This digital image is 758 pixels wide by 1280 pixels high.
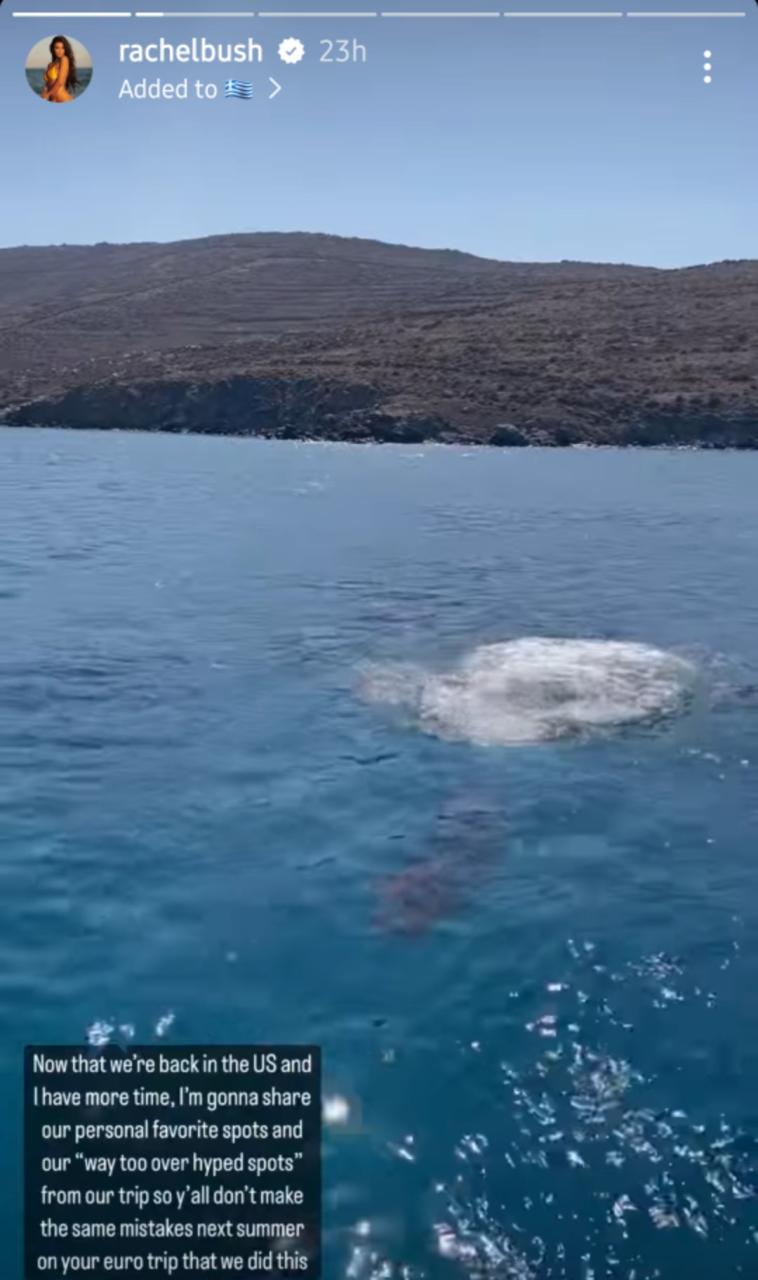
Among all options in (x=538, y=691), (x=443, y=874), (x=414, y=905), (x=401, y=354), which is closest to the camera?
(x=414, y=905)

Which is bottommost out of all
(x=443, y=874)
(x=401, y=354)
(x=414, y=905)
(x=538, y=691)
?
(x=414, y=905)

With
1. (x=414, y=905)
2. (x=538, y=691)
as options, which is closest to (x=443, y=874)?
(x=414, y=905)

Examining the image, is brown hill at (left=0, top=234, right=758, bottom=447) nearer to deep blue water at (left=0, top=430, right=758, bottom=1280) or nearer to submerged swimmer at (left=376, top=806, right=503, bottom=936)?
deep blue water at (left=0, top=430, right=758, bottom=1280)

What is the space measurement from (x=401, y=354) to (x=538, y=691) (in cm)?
7384

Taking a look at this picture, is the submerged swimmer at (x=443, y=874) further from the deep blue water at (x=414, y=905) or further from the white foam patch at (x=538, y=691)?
the white foam patch at (x=538, y=691)

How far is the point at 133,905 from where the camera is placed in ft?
48.5

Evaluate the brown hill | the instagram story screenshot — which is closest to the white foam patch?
the instagram story screenshot

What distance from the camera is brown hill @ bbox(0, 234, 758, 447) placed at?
264ft

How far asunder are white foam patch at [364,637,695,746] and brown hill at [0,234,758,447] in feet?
176

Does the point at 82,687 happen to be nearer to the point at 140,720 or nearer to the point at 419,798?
the point at 140,720

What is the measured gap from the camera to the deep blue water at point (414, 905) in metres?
10.1

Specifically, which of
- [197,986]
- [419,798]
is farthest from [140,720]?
[197,986]

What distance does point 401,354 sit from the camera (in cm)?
9356

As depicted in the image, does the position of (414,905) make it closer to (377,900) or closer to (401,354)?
(377,900)
